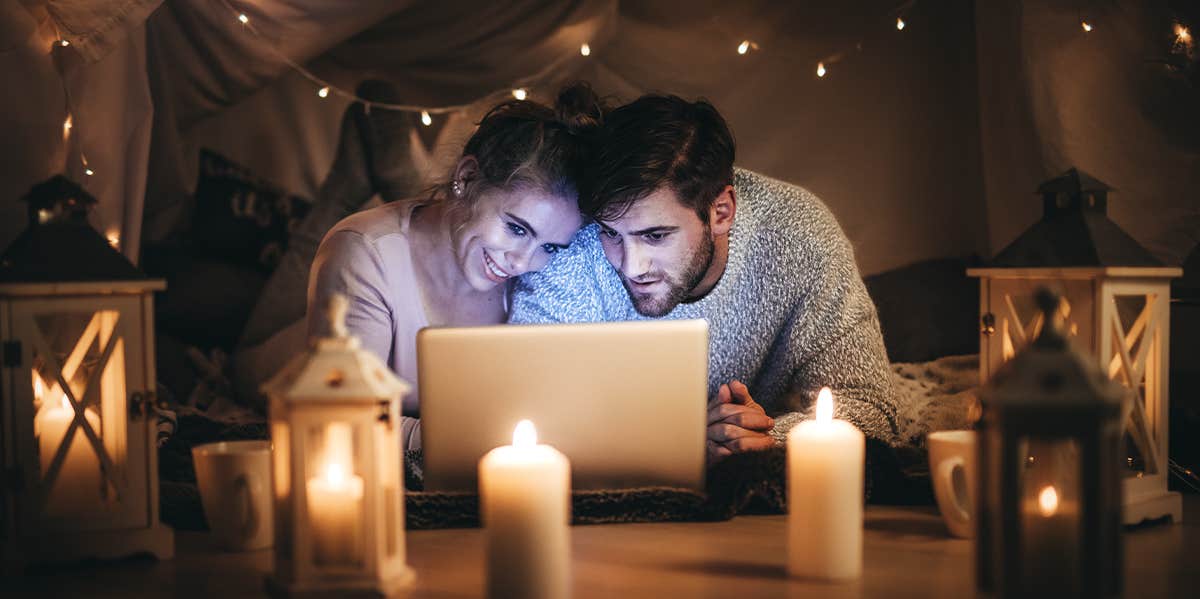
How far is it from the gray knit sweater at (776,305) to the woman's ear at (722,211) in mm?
73

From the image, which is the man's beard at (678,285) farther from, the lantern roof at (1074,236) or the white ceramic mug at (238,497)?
the white ceramic mug at (238,497)

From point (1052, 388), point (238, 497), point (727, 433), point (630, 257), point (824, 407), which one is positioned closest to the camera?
point (1052, 388)

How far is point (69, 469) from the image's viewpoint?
4.03ft

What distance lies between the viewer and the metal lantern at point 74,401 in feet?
3.89

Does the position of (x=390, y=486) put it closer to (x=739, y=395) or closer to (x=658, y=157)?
(x=739, y=395)

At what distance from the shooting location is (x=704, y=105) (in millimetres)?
1999

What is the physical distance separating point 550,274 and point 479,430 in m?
0.68

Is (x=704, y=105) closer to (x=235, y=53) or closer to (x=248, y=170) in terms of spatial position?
(x=235, y=53)

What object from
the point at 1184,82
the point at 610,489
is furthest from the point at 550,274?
the point at 1184,82

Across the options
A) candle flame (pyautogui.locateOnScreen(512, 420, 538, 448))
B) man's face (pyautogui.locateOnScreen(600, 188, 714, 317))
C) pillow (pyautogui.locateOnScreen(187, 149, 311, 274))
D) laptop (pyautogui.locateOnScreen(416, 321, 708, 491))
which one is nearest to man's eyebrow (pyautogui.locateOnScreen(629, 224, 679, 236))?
man's face (pyautogui.locateOnScreen(600, 188, 714, 317))

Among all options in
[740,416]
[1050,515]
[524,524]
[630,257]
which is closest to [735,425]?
[740,416]

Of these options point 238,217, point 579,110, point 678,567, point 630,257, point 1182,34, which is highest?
point 1182,34

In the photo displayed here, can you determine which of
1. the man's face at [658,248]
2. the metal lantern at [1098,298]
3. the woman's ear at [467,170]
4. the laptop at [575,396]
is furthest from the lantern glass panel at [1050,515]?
the woman's ear at [467,170]

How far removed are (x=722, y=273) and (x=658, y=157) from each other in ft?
1.16
